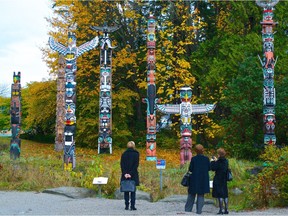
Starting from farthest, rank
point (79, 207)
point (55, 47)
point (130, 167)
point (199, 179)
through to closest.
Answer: point (55, 47), point (79, 207), point (130, 167), point (199, 179)

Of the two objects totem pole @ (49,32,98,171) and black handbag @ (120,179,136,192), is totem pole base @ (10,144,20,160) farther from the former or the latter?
black handbag @ (120,179,136,192)

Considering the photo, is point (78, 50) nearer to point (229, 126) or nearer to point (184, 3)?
point (229, 126)

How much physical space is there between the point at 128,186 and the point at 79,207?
1213 millimetres

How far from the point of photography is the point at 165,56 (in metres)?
23.1

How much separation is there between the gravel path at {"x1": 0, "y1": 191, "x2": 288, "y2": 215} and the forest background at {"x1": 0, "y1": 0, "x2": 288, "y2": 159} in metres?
11.6

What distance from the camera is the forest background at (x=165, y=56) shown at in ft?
70.3

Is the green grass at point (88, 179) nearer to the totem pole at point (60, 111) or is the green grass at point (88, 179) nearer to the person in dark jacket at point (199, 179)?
the person in dark jacket at point (199, 179)

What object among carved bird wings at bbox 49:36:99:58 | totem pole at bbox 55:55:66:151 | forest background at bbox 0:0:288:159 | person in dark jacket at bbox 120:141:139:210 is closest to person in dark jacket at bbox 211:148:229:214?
person in dark jacket at bbox 120:141:139:210

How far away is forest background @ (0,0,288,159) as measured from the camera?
21.4 meters

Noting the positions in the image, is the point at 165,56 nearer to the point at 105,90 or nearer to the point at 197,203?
the point at 105,90

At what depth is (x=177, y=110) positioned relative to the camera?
591 inches

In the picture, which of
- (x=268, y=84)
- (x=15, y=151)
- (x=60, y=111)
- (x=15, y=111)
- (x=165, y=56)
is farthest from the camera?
(x=165, y=56)

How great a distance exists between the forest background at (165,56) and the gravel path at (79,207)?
457 inches

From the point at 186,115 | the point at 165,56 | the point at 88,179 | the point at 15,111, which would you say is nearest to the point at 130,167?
the point at 88,179
